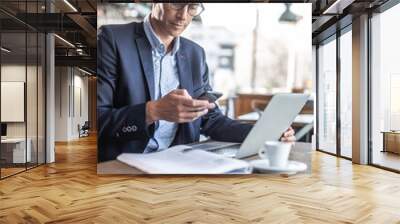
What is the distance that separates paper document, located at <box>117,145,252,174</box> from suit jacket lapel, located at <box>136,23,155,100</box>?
0.84 metres

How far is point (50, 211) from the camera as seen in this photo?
3936mm

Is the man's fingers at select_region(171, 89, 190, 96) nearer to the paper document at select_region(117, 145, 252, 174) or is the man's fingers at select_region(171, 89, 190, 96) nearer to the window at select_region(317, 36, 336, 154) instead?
the paper document at select_region(117, 145, 252, 174)

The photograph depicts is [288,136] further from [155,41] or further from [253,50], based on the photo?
[155,41]

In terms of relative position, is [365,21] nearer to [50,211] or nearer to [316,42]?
[316,42]

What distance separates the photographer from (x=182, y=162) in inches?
220

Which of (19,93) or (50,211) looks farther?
(19,93)

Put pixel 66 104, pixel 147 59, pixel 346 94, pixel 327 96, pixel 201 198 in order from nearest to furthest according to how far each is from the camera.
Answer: pixel 201 198 < pixel 147 59 < pixel 346 94 < pixel 327 96 < pixel 66 104

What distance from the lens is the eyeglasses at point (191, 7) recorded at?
5.48 m

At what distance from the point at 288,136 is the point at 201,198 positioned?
1.69 meters

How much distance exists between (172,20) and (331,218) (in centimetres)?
323

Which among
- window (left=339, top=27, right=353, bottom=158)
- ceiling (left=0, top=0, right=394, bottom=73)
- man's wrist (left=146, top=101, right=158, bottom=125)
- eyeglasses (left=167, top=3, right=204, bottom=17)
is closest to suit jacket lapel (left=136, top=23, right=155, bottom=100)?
man's wrist (left=146, top=101, right=158, bottom=125)

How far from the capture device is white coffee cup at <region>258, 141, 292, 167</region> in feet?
17.7

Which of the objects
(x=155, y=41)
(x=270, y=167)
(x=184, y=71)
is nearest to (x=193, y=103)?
(x=184, y=71)

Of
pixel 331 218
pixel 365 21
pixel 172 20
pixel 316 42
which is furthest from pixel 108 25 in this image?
pixel 316 42
